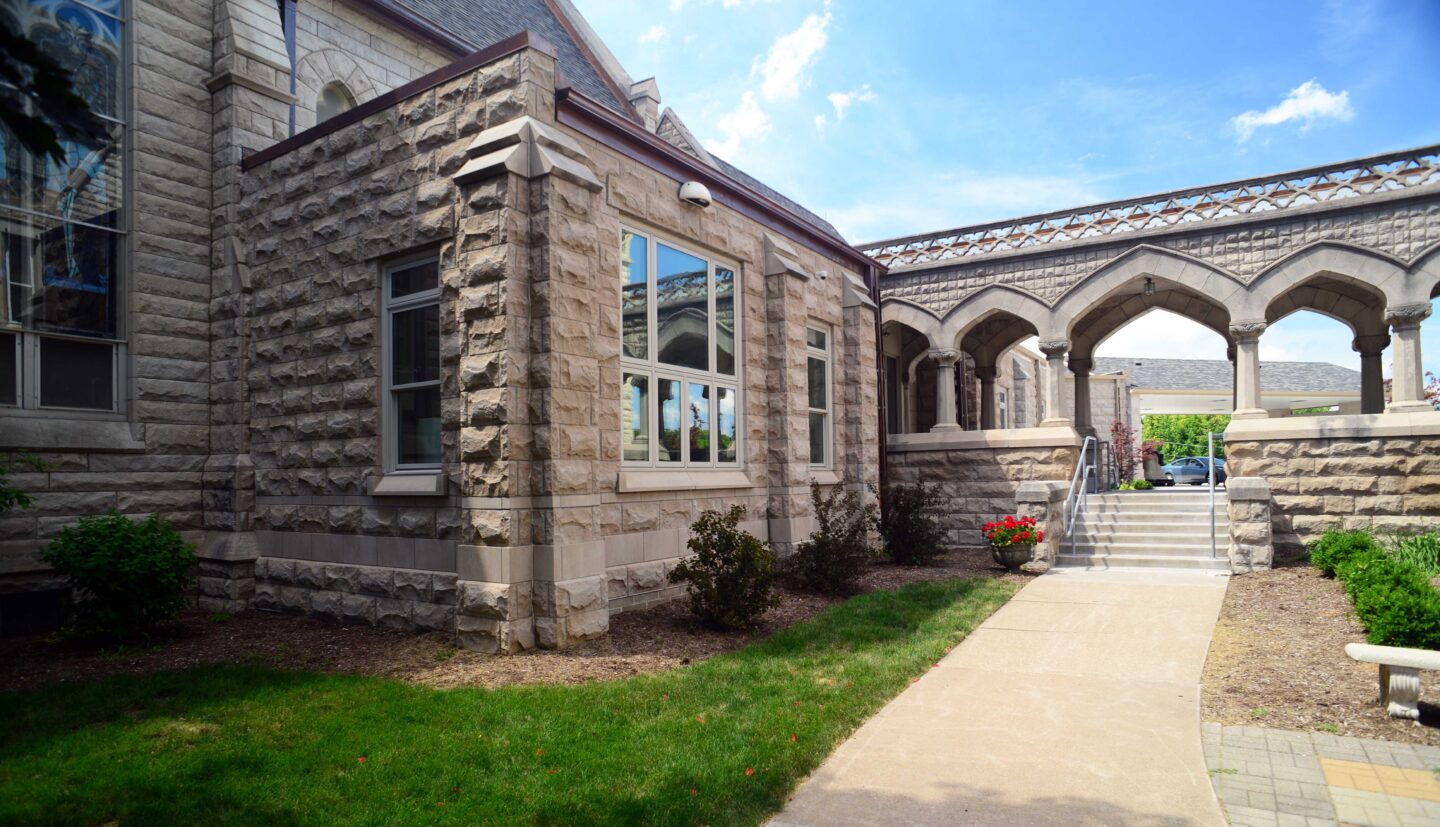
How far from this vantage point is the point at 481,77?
7.30 metres

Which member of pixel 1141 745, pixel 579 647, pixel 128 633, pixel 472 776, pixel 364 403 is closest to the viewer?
pixel 472 776

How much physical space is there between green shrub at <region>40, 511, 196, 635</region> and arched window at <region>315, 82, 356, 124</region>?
19.7 ft

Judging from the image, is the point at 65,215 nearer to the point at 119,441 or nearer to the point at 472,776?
the point at 119,441

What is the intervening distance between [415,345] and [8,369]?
3750 mm

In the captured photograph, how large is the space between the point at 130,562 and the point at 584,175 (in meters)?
4.99

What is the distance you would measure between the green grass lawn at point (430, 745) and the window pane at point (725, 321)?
13.8ft

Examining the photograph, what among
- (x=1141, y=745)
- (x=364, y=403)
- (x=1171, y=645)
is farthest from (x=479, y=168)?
(x=1171, y=645)

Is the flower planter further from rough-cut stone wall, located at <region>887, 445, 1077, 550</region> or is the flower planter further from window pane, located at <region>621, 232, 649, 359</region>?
window pane, located at <region>621, 232, 649, 359</region>

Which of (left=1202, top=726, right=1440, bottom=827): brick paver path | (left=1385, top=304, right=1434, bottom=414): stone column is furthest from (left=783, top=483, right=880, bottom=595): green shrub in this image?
(left=1385, top=304, right=1434, bottom=414): stone column

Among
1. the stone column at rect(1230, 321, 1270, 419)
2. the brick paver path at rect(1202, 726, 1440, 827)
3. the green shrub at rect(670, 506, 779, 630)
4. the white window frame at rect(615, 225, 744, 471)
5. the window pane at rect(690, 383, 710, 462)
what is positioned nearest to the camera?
the brick paver path at rect(1202, 726, 1440, 827)

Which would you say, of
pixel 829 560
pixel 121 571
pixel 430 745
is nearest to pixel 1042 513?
pixel 829 560

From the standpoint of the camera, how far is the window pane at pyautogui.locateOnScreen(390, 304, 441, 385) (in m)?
7.70

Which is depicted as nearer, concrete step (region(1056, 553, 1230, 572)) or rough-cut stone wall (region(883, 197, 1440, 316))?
concrete step (region(1056, 553, 1230, 572))

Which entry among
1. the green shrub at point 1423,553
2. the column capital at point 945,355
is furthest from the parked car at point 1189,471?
the green shrub at point 1423,553
